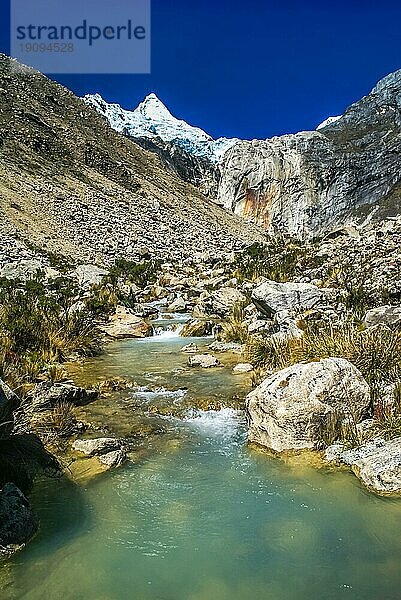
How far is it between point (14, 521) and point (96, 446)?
176cm

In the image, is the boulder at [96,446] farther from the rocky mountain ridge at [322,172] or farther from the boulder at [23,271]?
the rocky mountain ridge at [322,172]

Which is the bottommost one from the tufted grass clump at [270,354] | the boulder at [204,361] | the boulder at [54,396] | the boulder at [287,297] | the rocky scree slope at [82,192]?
the boulder at [54,396]

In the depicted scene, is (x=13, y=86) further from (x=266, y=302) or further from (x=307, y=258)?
(x=266, y=302)

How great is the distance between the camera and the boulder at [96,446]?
225 inches

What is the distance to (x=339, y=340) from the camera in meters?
7.68

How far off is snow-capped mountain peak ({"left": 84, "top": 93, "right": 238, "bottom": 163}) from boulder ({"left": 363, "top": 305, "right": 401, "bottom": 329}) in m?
93.6

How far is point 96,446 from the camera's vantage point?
5.75 meters

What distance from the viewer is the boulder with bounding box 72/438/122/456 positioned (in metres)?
5.70

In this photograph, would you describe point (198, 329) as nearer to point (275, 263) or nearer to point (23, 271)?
point (275, 263)

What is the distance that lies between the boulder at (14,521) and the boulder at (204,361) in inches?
240

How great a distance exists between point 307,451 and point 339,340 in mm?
2474

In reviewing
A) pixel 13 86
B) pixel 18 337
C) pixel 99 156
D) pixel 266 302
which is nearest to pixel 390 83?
pixel 99 156

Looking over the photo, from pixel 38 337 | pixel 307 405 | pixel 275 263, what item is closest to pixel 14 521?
pixel 307 405

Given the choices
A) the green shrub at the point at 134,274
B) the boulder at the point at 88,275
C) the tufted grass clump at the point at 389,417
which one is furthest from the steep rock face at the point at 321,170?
the tufted grass clump at the point at 389,417
